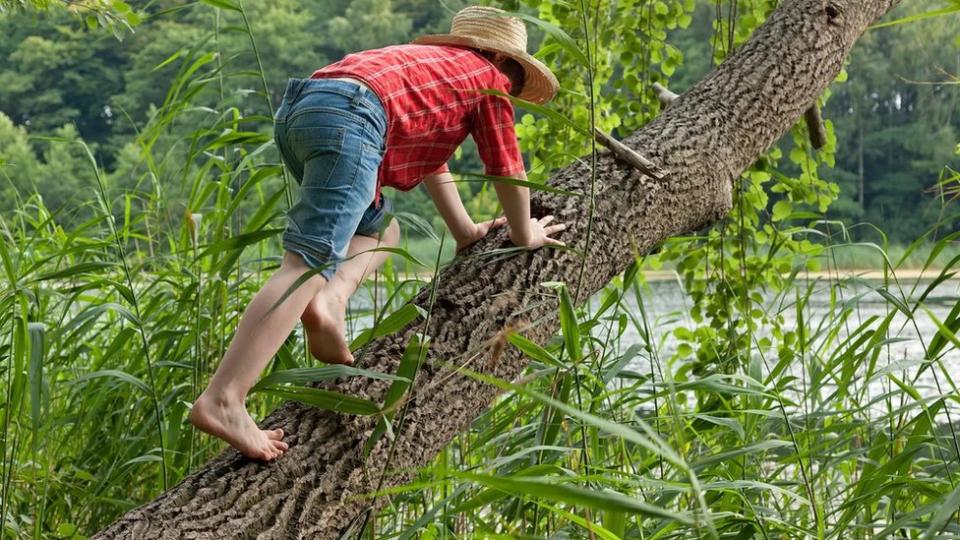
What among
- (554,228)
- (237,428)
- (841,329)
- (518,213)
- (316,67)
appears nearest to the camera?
(237,428)

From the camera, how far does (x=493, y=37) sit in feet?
6.66

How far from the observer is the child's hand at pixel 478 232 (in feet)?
6.85

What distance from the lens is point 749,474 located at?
2.13 metres

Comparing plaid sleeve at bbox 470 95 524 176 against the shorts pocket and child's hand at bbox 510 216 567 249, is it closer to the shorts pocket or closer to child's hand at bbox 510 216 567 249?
child's hand at bbox 510 216 567 249

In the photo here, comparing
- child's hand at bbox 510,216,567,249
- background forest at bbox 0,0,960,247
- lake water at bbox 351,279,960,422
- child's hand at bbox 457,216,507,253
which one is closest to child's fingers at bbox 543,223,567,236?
child's hand at bbox 510,216,567,249

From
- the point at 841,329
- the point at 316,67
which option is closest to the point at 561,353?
the point at 841,329

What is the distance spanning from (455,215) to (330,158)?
1.26 feet

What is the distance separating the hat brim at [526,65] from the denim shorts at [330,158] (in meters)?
0.29

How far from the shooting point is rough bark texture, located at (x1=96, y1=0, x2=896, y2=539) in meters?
1.49

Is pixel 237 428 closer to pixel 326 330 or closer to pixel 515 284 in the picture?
pixel 326 330

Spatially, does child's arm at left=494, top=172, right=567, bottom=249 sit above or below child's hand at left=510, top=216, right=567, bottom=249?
above

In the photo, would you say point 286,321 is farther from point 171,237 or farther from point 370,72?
point 171,237

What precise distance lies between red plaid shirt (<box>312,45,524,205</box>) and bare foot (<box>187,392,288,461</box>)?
18.6 inches

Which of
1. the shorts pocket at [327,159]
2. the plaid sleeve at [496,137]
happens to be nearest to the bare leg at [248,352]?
the shorts pocket at [327,159]
